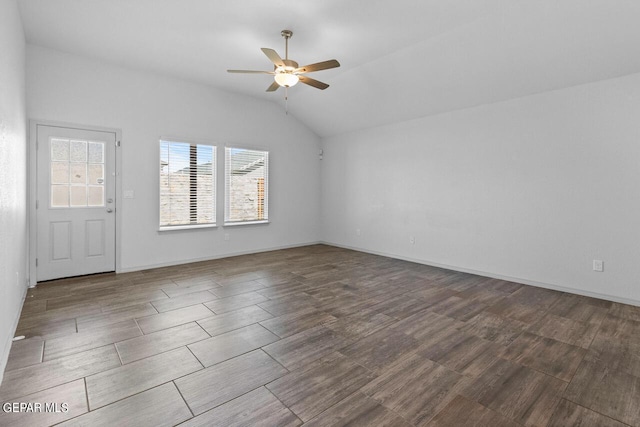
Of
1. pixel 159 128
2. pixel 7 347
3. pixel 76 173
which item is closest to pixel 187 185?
pixel 159 128

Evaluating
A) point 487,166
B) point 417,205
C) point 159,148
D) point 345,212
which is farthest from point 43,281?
point 487,166

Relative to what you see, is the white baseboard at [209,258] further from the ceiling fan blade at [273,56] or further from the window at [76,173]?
the ceiling fan blade at [273,56]

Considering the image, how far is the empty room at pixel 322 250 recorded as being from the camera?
2.03m

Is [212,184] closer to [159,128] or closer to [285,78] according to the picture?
[159,128]

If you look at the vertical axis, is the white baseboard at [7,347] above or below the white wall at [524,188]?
below

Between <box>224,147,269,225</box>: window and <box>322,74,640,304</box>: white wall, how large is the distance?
2.27m

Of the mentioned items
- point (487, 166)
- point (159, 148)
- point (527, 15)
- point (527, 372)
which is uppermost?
point (527, 15)

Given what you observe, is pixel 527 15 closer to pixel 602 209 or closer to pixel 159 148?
pixel 602 209

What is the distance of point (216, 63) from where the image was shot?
181 inches

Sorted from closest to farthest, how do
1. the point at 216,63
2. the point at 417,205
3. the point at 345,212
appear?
the point at 216,63
the point at 417,205
the point at 345,212

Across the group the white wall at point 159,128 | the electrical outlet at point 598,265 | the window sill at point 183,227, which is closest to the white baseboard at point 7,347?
the white wall at point 159,128

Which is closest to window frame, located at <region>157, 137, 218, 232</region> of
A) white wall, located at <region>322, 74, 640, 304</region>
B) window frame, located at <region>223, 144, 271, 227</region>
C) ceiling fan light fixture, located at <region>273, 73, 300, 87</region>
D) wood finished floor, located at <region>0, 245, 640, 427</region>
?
window frame, located at <region>223, 144, 271, 227</region>

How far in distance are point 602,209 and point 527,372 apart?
9.07 ft

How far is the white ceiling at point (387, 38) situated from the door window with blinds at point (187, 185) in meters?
1.27
